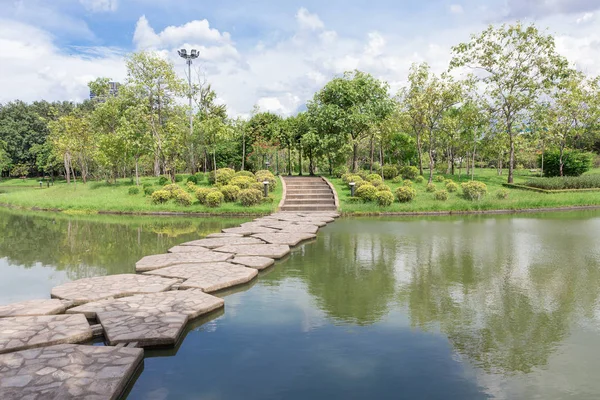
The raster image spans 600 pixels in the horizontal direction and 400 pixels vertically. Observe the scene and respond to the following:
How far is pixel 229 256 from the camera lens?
7.88m

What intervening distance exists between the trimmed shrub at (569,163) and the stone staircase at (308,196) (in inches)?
656

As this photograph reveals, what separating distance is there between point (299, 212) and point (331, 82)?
10.8 metres

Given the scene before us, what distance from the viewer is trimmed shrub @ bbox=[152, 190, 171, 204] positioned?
17547 millimetres

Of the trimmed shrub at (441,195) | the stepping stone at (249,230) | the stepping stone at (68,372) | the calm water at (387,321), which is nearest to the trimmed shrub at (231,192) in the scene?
the stepping stone at (249,230)

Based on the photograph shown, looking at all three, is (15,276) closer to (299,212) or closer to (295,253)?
(295,253)

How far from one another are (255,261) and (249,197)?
351 inches

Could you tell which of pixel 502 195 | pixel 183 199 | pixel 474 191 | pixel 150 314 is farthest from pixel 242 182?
pixel 150 314

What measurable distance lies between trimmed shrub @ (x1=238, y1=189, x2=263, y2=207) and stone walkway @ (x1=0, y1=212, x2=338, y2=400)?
787cm

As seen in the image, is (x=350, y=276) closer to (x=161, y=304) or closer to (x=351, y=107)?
(x=161, y=304)

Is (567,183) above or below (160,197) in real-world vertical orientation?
above

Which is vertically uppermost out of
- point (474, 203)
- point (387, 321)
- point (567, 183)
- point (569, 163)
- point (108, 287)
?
point (569, 163)

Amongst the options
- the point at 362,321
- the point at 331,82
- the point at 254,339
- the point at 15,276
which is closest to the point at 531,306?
the point at 362,321

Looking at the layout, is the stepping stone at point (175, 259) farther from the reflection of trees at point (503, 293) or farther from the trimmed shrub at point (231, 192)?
the trimmed shrub at point (231, 192)

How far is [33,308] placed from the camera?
500 cm
